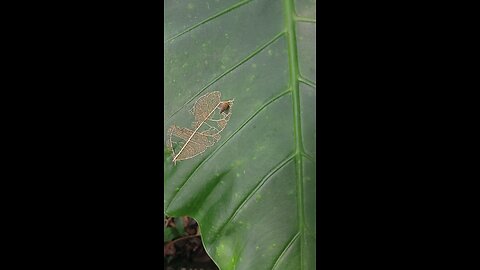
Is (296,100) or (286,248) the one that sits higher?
(296,100)

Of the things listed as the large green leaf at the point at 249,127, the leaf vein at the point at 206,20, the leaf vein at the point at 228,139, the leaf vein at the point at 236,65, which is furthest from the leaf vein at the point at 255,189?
the leaf vein at the point at 206,20

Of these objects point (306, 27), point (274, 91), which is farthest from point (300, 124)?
point (306, 27)

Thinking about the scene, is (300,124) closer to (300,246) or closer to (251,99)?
(251,99)

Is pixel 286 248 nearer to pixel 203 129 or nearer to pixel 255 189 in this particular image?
pixel 255 189

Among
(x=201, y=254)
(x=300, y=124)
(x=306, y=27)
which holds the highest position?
(x=306, y=27)

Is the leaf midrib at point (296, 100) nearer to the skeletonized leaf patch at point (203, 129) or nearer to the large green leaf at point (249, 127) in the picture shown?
the large green leaf at point (249, 127)

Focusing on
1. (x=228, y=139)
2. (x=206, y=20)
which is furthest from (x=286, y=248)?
(x=206, y=20)
